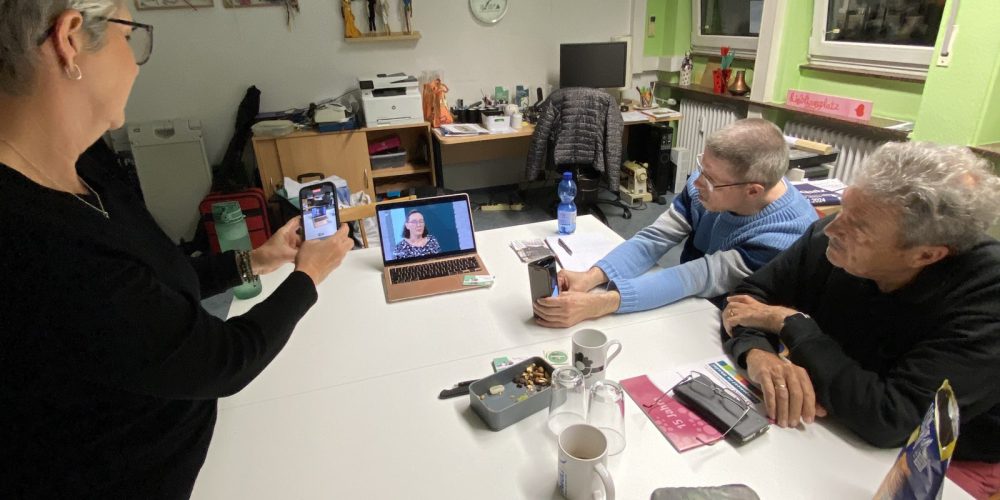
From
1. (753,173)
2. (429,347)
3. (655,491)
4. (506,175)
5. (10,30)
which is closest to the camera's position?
(10,30)

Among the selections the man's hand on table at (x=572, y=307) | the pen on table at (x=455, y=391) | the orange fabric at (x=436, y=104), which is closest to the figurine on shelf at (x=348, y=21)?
the orange fabric at (x=436, y=104)

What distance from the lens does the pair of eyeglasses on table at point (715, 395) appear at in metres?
1.06

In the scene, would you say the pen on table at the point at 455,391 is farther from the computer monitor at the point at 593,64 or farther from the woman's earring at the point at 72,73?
the computer monitor at the point at 593,64

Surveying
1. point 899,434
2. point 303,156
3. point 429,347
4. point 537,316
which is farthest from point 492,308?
point 303,156

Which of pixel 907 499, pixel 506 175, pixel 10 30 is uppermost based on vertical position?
pixel 10 30

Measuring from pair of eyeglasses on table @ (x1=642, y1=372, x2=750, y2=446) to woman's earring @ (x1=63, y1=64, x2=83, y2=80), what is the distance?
1142 mm

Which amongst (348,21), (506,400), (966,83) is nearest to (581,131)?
(348,21)

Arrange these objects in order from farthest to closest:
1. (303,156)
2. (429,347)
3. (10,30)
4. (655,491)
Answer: (303,156)
(429,347)
(655,491)
(10,30)

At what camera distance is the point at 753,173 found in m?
1.55

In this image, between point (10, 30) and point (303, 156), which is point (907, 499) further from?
A: point (303, 156)

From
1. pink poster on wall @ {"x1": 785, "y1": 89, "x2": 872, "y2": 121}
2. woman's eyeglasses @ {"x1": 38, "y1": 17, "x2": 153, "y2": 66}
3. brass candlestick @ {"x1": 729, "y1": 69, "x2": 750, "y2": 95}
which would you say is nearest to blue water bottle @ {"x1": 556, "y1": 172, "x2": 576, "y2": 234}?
woman's eyeglasses @ {"x1": 38, "y1": 17, "x2": 153, "y2": 66}

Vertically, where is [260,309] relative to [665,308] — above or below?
above

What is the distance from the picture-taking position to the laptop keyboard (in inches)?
67.8

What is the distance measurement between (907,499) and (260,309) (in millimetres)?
1042
